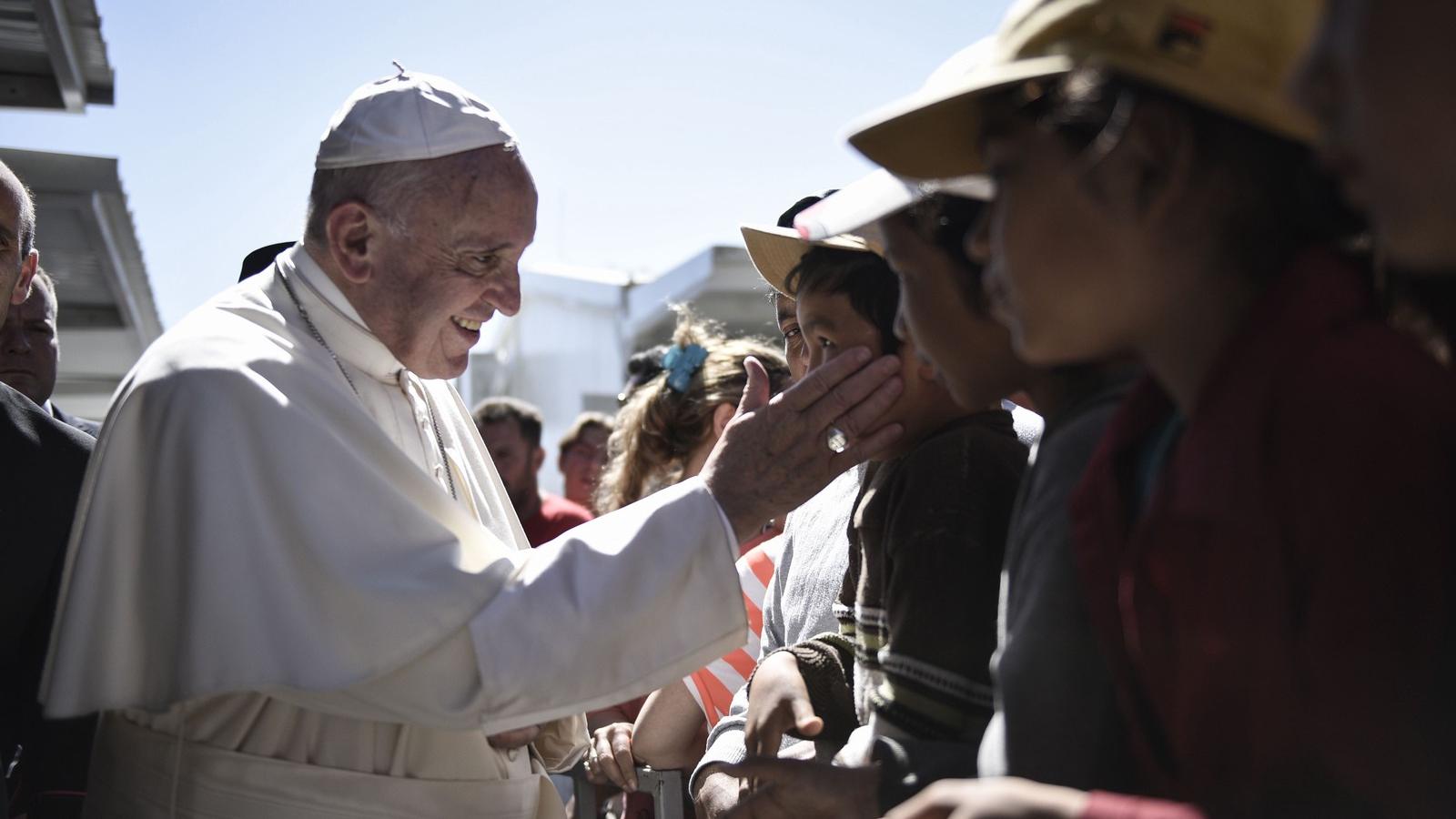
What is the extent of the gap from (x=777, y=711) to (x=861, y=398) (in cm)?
60

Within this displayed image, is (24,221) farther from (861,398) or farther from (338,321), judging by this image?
(861,398)

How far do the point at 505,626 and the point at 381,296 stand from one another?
1.14 metres

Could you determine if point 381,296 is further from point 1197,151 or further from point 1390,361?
point 1390,361

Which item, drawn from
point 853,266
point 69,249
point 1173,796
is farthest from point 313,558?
Answer: point 69,249

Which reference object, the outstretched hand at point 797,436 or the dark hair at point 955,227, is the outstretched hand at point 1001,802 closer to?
the dark hair at point 955,227

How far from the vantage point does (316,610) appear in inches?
103

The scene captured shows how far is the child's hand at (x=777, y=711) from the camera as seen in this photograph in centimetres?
228

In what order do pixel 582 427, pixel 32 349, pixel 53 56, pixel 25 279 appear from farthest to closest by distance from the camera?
pixel 582 427, pixel 53 56, pixel 32 349, pixel 25 279

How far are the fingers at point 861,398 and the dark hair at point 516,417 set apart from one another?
19.3ft

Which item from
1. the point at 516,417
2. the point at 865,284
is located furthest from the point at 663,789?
the point at 516,417

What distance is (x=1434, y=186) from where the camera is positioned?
1058 mm

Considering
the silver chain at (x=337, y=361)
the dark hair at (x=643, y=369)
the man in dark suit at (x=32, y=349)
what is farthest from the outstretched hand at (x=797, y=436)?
the man in dark suit at (x=32, y=349)

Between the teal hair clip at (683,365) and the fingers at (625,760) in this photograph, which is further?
the teal hair clip at (683,365)

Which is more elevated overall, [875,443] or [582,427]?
[875,443]
